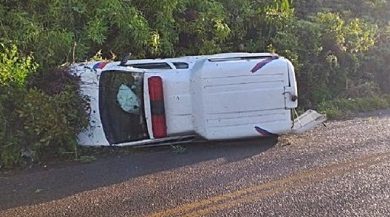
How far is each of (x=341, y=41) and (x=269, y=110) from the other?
14.0 feet

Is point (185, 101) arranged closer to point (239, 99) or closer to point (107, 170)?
point (239, 99)

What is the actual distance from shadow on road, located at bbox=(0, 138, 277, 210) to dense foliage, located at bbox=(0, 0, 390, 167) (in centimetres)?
61

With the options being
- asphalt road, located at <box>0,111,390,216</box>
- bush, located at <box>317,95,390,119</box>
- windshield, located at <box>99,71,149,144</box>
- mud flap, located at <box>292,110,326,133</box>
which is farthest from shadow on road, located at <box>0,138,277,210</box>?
bush, located at <box>317,95,390,119</box>

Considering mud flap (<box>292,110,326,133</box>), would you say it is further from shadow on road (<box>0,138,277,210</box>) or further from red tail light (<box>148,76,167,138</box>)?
red tail light (<box>148,76,167,138</box>)

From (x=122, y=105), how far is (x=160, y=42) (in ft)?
6.86

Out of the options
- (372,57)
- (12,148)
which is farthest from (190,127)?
(372,57)

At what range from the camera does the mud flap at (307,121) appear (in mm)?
7054

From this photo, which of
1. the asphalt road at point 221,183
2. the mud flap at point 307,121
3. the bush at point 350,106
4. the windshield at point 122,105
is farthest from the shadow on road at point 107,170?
the bush at point 350,106

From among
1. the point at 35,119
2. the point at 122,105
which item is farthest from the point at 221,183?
the point at 35,119

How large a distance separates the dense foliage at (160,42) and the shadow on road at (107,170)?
613 millimetres

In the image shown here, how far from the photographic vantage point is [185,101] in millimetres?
6324

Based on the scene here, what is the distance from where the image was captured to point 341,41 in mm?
10164

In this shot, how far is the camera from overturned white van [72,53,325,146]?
20.6 ft

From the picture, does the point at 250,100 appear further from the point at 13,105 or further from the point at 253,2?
the point at 253,2
